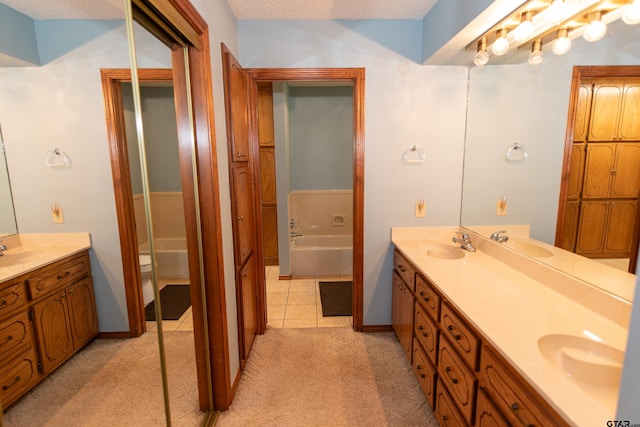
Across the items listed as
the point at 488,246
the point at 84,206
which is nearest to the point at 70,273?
the point at 84,206

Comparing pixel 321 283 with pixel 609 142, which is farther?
pixel 321 283

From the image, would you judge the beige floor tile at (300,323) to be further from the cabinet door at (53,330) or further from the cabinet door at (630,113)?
the cabinet door at (630,113)

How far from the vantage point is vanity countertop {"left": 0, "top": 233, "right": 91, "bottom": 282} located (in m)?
0.66

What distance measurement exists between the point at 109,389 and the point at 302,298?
263 centimetres

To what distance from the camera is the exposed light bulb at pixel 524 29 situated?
1.62m

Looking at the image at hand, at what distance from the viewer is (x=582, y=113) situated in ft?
4.72

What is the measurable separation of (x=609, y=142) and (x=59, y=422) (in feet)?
7.05

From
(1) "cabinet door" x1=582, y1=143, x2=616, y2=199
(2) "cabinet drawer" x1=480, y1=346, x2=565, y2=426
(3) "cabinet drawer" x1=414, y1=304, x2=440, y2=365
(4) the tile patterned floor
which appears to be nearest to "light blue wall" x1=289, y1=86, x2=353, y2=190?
(4) the tile patterned floor

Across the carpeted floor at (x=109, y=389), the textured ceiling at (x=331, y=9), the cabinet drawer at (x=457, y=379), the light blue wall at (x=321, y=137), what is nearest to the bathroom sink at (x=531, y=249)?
the cabinet drawer at (x=457, y=379)

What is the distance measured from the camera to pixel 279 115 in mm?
3705

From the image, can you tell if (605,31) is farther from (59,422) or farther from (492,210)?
(59,422)

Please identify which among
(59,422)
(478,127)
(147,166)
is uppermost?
(478,127)

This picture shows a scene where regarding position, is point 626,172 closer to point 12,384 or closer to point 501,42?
point 501,42

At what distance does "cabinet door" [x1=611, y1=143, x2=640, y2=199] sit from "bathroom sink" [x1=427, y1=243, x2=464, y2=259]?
1161 mm
